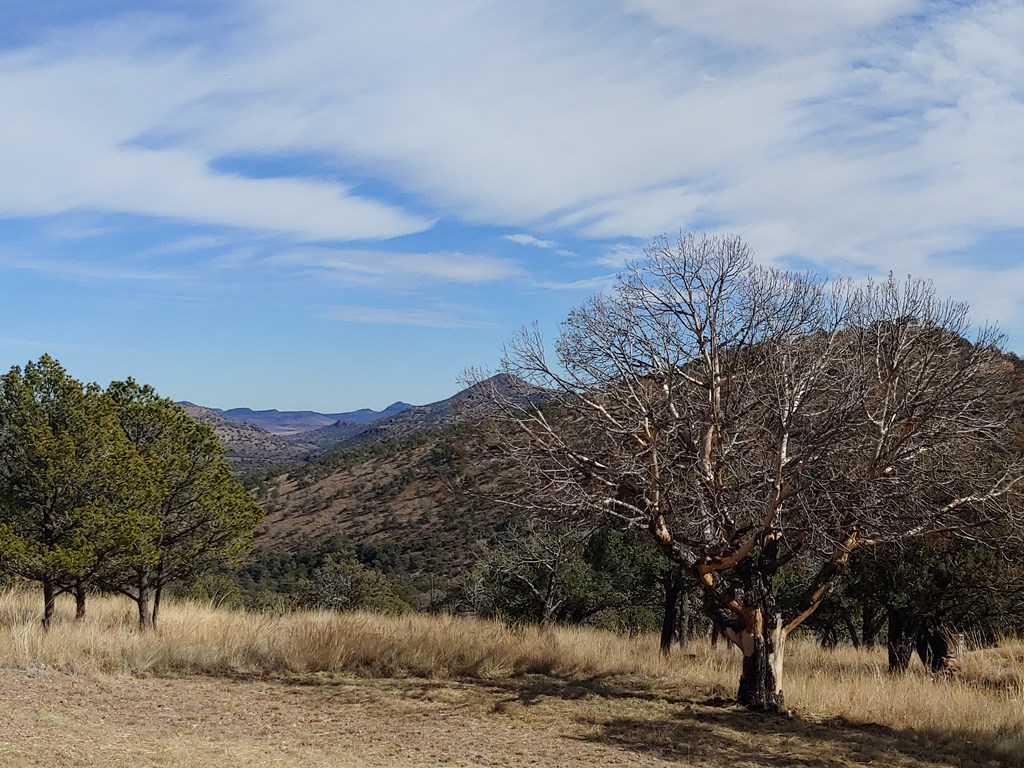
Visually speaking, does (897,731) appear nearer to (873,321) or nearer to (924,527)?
(924,527)

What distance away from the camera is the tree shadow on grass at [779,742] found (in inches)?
301

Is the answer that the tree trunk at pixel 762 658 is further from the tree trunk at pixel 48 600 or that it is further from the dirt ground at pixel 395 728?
the tree trunk at pixel 48 600

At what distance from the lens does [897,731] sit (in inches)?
348

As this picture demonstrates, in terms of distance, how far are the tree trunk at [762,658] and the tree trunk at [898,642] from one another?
3.44 metres

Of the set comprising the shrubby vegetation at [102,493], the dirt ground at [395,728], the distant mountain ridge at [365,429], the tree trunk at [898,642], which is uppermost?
the distant mountain ridge at [365,429]

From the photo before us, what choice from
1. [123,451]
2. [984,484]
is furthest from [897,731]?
[123,451]

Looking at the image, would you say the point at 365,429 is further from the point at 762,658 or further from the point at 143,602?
the point at 762,658

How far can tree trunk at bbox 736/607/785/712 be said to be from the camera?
9281 millimetres

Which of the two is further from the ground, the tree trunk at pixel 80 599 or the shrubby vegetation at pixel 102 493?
the shrubby vegetation at pixel 102 493

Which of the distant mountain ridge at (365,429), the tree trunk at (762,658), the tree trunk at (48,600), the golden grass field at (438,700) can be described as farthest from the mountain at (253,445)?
the tree trunk at (762,658)

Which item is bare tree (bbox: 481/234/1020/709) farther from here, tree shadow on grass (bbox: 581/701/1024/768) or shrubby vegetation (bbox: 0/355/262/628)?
shrubby vegetation (bbox: 0/355/262/628)

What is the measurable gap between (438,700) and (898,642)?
6802 mm

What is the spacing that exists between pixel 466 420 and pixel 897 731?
5674 millimetres

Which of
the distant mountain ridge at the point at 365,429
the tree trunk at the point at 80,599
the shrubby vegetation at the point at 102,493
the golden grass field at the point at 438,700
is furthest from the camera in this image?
the tree trunk at the point at 80,599
